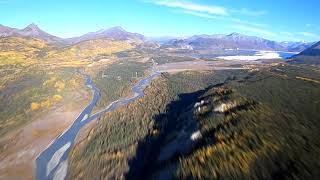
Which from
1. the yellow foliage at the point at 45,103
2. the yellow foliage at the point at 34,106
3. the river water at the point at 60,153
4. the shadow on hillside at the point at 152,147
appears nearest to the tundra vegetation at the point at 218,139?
the shadow on hillside at the point at 152,147

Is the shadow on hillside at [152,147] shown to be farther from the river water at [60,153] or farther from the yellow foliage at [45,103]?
the yellow foliage at [45,103]

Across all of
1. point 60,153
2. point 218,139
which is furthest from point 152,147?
point 60,153

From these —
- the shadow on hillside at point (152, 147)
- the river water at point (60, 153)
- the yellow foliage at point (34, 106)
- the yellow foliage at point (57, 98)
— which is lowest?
the yellow foliage at point (57, 98)

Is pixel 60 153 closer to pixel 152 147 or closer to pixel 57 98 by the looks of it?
pixel 152 147

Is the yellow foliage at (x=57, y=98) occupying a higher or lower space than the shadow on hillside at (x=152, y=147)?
lower

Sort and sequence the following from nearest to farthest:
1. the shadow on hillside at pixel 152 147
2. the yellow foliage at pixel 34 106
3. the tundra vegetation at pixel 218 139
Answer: the tundra vegetation at pixel 218 139, the shadow on hillside at pixel 152 147, the yellow foliage at pixel 34 106

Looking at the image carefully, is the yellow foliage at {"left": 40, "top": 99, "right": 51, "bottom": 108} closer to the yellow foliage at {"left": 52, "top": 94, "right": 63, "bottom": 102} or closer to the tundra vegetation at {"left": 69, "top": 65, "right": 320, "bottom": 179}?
the yellow foliage at {"left": 52, "top": 94, "right": 63, "bottom": 102}

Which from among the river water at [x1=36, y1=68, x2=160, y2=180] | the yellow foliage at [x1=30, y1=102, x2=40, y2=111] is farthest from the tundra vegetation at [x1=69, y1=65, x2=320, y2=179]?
the yellow foliage at [x1=30, y1=102, x2=40, y2=111]

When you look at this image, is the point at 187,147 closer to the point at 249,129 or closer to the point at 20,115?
the point at 249,129
